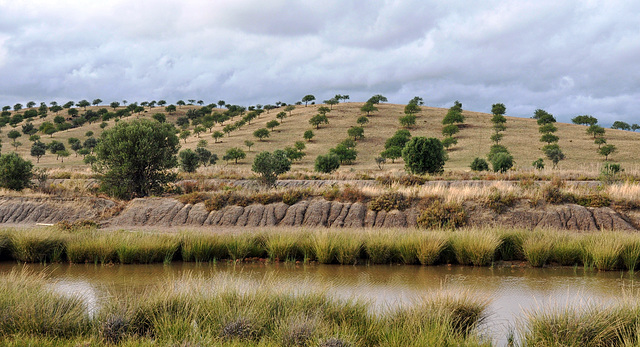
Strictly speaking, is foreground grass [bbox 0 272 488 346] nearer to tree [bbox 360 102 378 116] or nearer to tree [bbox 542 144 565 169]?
tree [bbox 542 144 565 169]

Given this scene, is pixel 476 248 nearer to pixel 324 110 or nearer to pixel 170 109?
pixel 324 110

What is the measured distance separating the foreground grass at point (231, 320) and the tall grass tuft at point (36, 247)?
7.29 m

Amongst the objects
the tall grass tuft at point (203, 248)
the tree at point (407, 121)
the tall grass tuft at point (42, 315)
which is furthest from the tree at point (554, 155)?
the tall grass tuft at point (42, 315)

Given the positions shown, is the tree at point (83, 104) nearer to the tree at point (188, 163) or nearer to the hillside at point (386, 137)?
the hillside at point (386, 137)

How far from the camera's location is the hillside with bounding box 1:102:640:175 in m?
76.4

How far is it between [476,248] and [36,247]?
1391 centimetres

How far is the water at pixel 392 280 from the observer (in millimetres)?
10125

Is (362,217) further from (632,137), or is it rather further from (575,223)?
(632,137)

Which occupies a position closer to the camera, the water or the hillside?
→ the water

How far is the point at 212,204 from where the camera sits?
2411 centimetres

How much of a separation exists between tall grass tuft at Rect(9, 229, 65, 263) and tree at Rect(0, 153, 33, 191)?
1920 cm

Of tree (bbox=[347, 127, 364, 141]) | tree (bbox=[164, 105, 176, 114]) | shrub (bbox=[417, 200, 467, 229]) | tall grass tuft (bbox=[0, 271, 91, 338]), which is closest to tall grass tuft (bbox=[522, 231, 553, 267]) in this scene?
shrub (bbox=[417, 200, 467, 229])

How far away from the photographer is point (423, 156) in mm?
49750

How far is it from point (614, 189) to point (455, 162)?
52208mm
